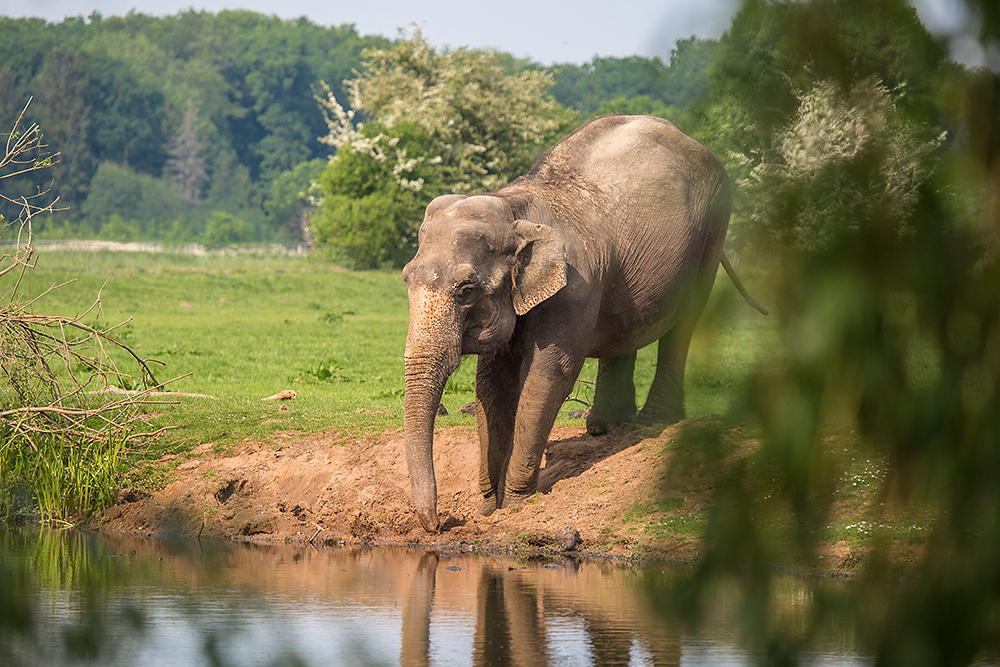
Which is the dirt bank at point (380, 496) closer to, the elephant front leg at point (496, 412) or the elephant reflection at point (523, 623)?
the elephant front leg at point (496, 412)

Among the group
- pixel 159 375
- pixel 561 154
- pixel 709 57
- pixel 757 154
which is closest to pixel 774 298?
pixel 757 154

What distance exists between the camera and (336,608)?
782 cm

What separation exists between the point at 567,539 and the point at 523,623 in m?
2.40

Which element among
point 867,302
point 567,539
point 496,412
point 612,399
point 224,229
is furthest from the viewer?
point 224,229

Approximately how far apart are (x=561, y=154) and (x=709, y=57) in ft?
32.5

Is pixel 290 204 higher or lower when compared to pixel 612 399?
higher

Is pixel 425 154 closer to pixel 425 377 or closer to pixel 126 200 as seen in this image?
pixel 425 377

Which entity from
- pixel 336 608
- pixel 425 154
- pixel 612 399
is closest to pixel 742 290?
pixel 336 608

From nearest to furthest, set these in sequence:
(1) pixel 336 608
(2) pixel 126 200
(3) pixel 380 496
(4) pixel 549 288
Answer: (1) pixel 336 608 → (4) pixel 549 288 → (3) pixel 380 496 → (2) pixel 126 200

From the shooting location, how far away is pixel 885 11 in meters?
1.41

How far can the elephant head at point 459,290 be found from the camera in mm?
9570

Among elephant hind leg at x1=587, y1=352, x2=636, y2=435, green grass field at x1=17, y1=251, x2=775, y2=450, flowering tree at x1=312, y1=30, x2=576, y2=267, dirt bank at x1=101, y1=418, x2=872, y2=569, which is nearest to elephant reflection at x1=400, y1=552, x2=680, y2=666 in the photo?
dirt bank at x1=101, y1=418, x2=872, y2=569

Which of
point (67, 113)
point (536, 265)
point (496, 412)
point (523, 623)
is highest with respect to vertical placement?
point (67, 113)

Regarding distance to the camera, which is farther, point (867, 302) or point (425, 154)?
point (425, 154)
